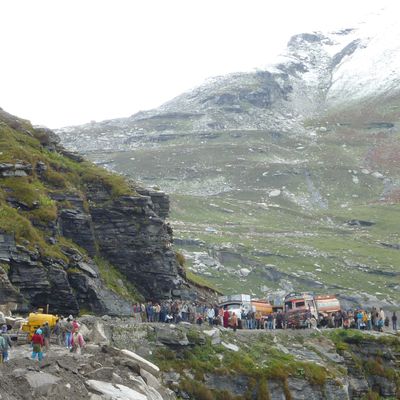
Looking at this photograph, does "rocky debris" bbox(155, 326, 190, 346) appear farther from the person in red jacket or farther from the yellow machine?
the person in red jacket

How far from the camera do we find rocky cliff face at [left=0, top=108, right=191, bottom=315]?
141 feet

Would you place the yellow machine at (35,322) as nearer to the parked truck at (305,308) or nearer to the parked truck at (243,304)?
the parked truck at (243,304)

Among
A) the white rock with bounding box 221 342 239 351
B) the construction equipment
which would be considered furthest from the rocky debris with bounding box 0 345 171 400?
the white rock with bounding box 221 342 239 351

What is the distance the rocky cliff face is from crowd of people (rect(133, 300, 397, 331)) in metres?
3.23

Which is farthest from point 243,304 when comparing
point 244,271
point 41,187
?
point 244,271

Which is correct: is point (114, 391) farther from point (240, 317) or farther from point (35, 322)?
point (240, 317)

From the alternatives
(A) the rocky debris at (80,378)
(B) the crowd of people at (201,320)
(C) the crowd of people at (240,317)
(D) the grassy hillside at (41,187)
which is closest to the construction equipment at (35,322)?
(B) the crowd of people at (201,320)

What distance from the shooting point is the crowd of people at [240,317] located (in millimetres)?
45469

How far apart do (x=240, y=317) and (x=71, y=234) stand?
1520 centimetres

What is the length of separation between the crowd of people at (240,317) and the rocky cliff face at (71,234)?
10.6ft

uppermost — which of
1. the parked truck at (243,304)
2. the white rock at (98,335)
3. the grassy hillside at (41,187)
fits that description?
the grassy hillside at (41,187)

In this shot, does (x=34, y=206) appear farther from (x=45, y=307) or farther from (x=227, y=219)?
(x=227, y=219)

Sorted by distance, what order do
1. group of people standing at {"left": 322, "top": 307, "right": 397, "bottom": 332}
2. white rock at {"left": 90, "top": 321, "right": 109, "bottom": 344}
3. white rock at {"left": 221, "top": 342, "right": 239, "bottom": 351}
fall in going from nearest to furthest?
white rock at {"left": 90, "top": 321, "right": 109, "bottom": 344} → white rock at {"left": 221, "top": 342, "right": 239, "bottom": 351} → group of people standing at {"left": 322, "top": 307, "right": 397, "bottom": 332}

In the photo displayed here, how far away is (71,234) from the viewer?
51.7 m
